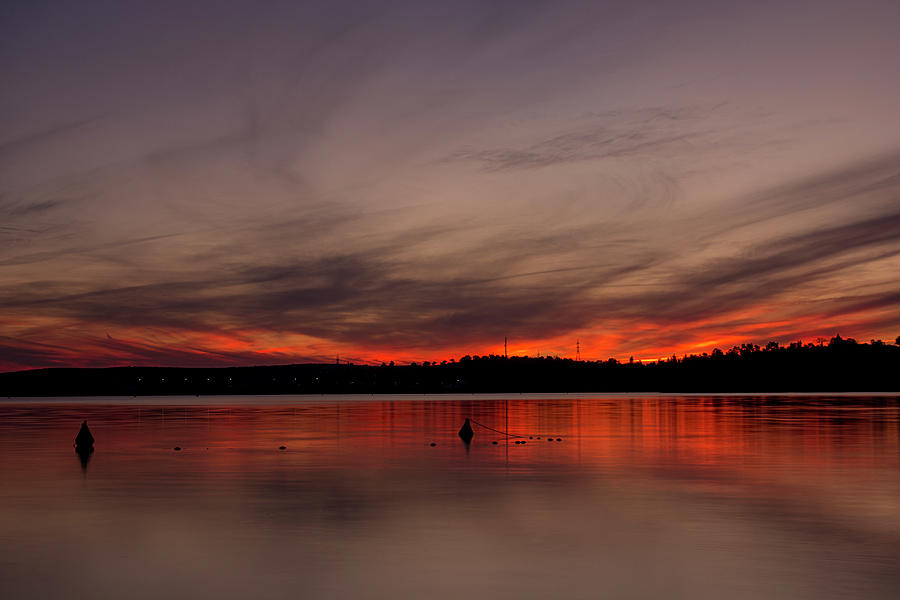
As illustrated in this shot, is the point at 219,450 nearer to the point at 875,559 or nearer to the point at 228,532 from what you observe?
Result: the point at 228,532

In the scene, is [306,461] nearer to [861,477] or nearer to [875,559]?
[861,477]

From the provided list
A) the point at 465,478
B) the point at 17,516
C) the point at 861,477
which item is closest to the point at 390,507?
the point at 465,478

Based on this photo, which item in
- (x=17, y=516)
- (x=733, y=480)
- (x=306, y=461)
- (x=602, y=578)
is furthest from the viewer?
(x=306, y=461)

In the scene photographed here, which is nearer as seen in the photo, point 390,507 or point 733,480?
point 390,507

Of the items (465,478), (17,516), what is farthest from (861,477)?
(17,516)

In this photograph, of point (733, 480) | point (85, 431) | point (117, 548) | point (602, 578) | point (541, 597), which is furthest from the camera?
point (85, 431)

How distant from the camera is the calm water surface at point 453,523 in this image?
64.2 ft

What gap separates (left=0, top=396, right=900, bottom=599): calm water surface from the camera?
1956 cm

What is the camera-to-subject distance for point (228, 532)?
26.0 metres

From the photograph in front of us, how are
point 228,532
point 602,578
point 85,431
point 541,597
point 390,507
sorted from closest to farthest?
point 541,597 < point 602,578 < point 228,532 < point 390,507 < point 85,431

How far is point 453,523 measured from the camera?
27.6 meters

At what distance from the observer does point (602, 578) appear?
1991cm

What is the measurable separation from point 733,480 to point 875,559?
56.6 ft

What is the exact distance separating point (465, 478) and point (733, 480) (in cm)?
1181
